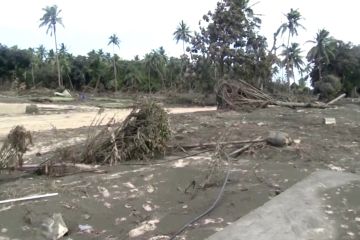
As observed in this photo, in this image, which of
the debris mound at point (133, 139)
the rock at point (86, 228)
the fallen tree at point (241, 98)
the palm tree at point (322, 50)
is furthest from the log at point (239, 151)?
the palm tree at point (322, 50)

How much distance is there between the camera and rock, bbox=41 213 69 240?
19.0 ft

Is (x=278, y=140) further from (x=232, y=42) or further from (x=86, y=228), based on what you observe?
(x=232, y=42)

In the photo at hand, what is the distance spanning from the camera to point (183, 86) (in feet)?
124

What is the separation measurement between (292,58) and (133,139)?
50.5 m

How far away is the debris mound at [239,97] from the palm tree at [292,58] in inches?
1518

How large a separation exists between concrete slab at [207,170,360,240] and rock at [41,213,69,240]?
72.4 inches

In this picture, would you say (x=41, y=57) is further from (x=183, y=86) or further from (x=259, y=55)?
(x=259, y=55)

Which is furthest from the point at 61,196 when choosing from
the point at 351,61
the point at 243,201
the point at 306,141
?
the point at 351,61

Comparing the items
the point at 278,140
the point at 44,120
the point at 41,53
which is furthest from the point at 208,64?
the point at 41,53

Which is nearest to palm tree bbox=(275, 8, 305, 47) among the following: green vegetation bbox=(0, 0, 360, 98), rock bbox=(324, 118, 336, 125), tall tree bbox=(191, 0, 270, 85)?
green vegetation bbox=(0, 0, 360, 98)

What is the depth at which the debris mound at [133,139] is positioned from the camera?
8.64m

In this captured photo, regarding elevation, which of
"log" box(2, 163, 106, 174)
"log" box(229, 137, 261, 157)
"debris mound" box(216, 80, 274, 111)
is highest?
"debris mound" box(216, 80, 274, 111)

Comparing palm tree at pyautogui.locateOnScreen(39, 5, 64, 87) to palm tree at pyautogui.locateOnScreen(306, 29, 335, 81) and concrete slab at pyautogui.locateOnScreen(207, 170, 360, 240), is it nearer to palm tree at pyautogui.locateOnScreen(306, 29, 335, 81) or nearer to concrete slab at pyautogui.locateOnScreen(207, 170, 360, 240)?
palm tree at pyautogui.locateOnScreen(306, 29, 335, 81)

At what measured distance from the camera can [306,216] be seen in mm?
5449
